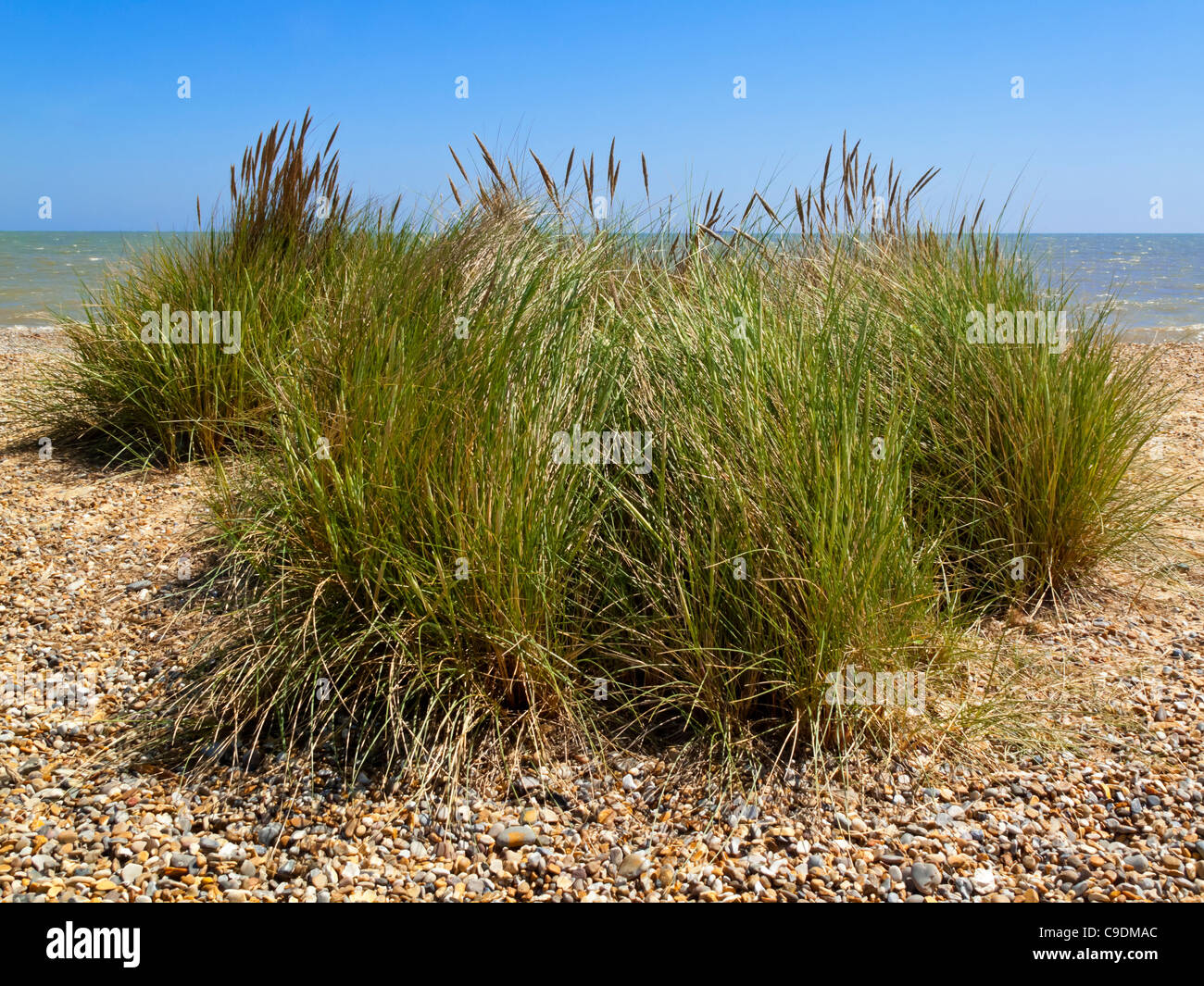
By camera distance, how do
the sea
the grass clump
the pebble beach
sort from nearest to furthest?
1. the pebble beach
2. the grass clump
3. the sea

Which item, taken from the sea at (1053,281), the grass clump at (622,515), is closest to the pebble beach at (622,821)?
the grass clump at (622,515)

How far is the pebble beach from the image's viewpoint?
208cm

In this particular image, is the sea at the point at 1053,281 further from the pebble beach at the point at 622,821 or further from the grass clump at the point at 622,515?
the pebble beach at the point at 622,821

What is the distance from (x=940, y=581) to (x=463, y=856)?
2.30 metres

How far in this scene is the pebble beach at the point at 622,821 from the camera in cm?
208

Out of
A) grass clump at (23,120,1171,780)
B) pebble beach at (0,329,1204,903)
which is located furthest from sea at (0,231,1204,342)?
pebble beach at (0,329,1204,903)

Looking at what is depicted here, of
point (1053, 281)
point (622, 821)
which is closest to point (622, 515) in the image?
point (622, 821)

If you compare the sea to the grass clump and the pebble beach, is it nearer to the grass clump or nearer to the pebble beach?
the grass clump

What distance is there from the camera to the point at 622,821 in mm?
2285

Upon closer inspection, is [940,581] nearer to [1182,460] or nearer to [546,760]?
[546,760]

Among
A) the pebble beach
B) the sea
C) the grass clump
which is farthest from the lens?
the sea
